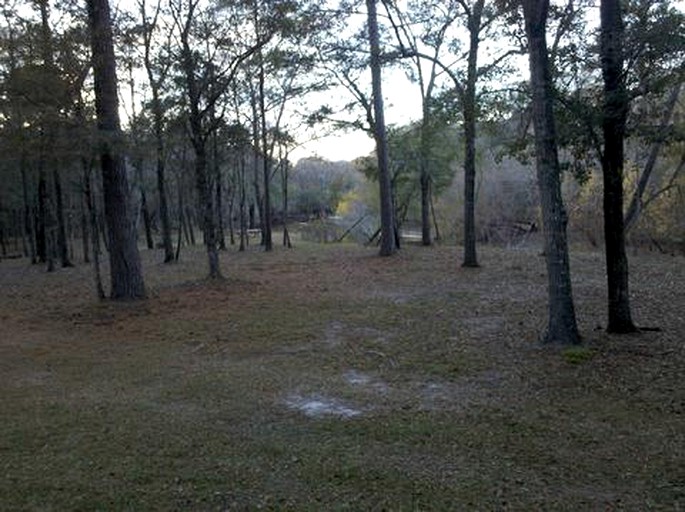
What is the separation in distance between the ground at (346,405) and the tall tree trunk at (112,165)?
0.80 meters

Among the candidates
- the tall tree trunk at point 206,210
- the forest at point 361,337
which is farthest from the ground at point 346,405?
the tall tree trunk at point 206,210

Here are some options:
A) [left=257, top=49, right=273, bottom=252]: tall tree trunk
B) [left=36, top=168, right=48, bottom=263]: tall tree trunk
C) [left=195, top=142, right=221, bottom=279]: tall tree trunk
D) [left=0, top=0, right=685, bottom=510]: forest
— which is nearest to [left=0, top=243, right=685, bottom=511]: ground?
[left=0, top=0, right=685, bottom=510]: forest

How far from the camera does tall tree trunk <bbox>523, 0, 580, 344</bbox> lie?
26.1 ft

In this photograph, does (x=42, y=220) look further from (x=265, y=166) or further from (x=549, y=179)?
(x=549, y=179)

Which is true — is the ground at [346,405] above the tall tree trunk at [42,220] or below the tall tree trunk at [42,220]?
below

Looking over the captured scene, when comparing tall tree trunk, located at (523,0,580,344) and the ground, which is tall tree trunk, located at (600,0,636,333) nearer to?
the ground

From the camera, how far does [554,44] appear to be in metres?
9.02

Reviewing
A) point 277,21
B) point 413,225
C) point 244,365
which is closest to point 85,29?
point 277,21

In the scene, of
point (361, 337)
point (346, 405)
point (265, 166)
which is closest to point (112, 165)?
point (361, 337)

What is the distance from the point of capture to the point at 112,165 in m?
13.5

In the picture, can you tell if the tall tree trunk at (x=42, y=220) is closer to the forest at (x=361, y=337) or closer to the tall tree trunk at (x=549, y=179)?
the forest at (x=361, y=337)

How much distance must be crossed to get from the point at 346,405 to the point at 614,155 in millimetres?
4895

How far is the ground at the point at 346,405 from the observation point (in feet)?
14.7

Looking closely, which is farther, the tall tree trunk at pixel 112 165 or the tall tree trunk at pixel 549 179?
the tall tree trunk at pixel 112 165
